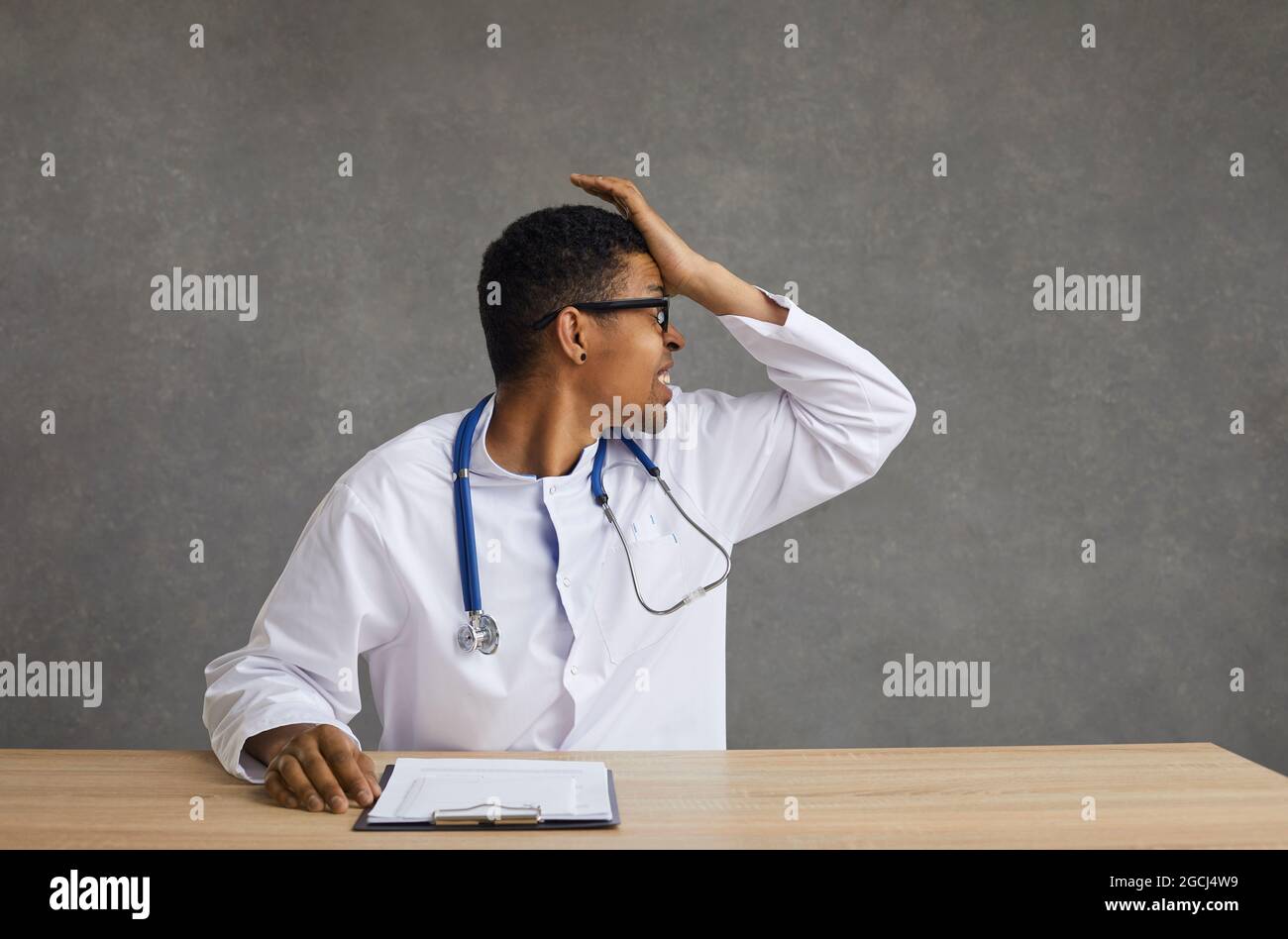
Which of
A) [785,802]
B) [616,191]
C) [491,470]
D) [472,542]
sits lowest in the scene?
[785,802]

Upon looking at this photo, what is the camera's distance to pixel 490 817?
1.13 metres

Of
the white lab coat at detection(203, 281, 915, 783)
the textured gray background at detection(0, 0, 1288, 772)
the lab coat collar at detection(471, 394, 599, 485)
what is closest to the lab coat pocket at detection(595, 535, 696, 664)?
the white lab coat at detection(203, 281, 915, 783)

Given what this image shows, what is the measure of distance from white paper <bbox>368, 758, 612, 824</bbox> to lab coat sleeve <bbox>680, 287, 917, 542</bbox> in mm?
729

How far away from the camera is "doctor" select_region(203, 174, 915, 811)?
5.62 feet

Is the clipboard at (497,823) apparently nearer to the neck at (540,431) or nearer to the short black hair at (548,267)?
the neck at (540,431)

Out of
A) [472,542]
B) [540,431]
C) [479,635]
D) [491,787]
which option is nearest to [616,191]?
[540,431]

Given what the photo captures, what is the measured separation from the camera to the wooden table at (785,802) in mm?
1100

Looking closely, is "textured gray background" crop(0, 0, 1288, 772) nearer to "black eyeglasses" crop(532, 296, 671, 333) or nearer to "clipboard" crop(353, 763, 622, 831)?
"black eyeglasses" crop(532, 296, 671, 333)

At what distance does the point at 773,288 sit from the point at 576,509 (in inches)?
63.4

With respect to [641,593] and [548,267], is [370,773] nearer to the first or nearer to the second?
[641,593]

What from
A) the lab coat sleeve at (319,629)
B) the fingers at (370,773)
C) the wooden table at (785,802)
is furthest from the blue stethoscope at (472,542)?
the fingers at (370,773)

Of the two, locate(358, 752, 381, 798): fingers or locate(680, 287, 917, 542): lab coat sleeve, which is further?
locate(680, 287, 917, 542): lab coat sleeve
